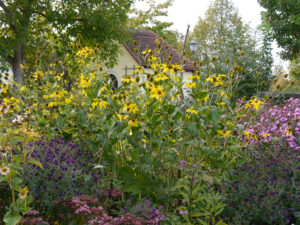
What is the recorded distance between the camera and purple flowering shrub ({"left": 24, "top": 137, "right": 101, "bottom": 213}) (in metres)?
2.85

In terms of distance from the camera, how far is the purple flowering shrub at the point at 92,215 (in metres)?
2.25

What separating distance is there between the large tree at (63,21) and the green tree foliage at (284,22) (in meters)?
7.17

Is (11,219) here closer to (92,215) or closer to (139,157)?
(92,215)

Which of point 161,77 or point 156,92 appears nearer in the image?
point 156,92

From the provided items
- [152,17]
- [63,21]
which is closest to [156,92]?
[63,21]

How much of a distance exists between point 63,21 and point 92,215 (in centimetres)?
950

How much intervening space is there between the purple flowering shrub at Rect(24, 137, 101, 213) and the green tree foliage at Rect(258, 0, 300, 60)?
1381cm

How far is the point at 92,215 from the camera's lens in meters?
2.54

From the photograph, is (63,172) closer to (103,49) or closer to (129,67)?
(103,49)

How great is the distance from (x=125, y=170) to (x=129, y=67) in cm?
1478

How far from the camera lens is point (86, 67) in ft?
12.1

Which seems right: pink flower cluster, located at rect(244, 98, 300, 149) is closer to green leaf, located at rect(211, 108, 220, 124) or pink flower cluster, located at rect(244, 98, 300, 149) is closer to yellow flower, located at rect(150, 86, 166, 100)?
green leaf, located at rect(211, 108, 220, 124)

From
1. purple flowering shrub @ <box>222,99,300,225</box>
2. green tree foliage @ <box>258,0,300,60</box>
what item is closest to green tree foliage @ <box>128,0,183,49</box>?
green tree foliage @ <box>258,0,300,60</box>

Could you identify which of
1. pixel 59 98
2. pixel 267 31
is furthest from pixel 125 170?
pixel 267 31
